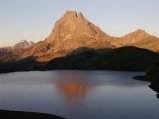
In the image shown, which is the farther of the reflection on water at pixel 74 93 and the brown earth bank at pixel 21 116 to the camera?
the reflection on water at pixel 74 93

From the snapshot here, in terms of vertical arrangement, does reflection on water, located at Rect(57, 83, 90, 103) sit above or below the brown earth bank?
above

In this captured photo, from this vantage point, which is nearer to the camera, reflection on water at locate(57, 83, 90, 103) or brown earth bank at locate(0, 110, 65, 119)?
brown earth bank at locate(0, 110, 65, 119)

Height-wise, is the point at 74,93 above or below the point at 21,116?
above

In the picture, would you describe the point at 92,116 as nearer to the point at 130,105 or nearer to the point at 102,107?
the point at 102,107

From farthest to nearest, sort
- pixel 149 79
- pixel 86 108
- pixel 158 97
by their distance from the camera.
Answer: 1. pixel 149 79
2. pixel 158 97
3. pixel 86 108

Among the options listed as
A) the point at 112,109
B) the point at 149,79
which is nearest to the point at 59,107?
the point at 112,109

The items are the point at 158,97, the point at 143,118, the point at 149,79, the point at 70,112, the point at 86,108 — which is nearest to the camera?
the point at 143,118

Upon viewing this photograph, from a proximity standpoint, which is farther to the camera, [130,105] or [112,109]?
[130,105]

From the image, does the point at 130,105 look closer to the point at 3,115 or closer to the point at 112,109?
the point at 112,109

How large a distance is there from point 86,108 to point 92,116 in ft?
42.0

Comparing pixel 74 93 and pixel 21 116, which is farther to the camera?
pixel 74 93

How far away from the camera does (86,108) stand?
296 feet

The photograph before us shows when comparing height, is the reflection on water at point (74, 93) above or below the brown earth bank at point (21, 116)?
above

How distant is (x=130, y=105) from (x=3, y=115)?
131 feet
